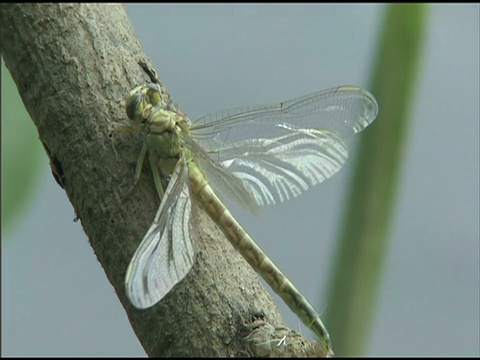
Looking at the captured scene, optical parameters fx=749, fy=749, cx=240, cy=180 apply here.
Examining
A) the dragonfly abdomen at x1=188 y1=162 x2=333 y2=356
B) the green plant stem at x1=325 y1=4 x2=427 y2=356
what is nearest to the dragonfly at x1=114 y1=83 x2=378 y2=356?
the dragonfly abdomen at x1=188 y1=162 x2=333 y2=356

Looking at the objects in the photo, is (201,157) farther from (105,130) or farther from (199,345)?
(199,345)

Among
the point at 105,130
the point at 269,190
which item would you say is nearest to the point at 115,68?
the point at 105,130

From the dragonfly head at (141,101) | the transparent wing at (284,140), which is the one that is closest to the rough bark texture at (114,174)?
the dragonfly head at (141,101)

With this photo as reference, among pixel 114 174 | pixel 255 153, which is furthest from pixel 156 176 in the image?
pixel 255 153

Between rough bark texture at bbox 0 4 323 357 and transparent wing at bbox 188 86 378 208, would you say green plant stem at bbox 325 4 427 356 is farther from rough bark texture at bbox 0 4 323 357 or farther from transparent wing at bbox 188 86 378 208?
rough bark texture at bbox 0 4 323 357

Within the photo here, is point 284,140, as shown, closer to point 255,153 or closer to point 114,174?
point 255,153
